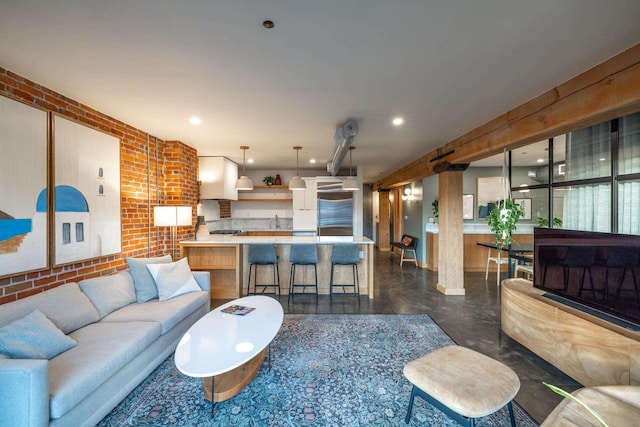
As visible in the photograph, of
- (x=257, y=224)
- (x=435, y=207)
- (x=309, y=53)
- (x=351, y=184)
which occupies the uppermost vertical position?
(x=309, y=53)

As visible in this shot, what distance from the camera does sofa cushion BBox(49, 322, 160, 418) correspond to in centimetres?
159

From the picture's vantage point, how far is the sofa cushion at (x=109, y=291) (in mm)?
2609

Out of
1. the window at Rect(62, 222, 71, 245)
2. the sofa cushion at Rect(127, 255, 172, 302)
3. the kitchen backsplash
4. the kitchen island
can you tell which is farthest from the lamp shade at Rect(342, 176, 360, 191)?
the window at Rect(62, 222, 71, 245)

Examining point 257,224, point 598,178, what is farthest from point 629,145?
point 257,224

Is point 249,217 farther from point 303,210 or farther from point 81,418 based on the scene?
point 81,418

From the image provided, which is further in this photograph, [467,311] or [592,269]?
[467,311]

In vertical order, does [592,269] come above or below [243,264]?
above

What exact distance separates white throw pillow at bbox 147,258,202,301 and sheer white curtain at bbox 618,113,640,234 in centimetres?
429

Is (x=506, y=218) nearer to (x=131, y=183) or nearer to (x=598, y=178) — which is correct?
(x=598, y=178)

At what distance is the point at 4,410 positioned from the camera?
144 cm

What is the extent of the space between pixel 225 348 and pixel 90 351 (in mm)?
939

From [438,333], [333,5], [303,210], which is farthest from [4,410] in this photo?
[303,210]

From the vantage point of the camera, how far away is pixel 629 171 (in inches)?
93.2

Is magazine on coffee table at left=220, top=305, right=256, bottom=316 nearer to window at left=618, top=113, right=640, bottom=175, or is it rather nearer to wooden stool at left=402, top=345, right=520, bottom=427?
wooden stool at left=402, top=345, right=520, bottom=427
